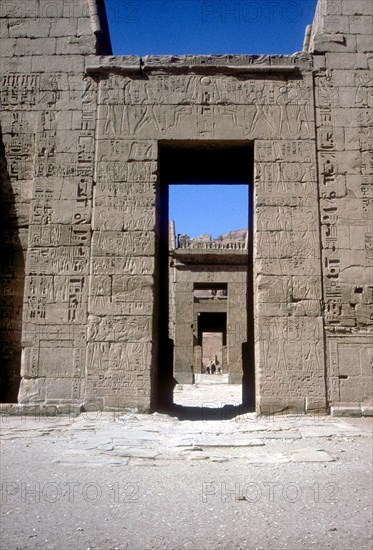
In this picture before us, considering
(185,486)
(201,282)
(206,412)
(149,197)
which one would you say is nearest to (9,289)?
(149,197)

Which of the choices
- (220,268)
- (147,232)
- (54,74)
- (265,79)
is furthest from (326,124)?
(220,268)

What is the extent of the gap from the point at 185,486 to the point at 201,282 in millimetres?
15586

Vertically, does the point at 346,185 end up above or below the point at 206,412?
above

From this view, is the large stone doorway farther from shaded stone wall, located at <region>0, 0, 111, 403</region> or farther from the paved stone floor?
the paved stone floor

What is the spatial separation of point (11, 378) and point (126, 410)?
6.09ft

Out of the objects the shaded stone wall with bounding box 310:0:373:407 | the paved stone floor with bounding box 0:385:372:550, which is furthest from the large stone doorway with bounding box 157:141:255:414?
the paved stone floor with bounding box 0:385:372:550

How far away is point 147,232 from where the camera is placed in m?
7.75

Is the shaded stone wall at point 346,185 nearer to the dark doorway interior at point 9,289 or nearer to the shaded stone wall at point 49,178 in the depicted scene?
the shaded stone wall at point 49,178

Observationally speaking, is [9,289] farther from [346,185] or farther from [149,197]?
[346,185]

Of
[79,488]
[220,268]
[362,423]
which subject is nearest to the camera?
[79,488]

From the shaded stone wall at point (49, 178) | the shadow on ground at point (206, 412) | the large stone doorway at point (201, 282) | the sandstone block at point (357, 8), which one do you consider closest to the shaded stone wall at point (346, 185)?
the sandstone block at point (357, 8)

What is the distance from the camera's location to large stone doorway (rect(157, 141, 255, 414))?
9.02m

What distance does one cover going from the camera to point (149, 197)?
784cm

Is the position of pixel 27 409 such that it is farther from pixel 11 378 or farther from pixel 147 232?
pixel 147 232
